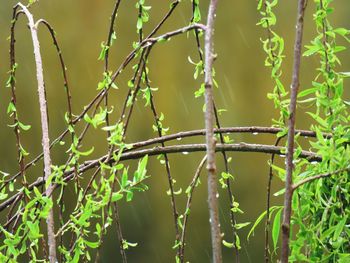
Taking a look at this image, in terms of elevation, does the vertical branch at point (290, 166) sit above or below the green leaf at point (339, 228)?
above

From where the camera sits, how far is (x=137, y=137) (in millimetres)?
5504

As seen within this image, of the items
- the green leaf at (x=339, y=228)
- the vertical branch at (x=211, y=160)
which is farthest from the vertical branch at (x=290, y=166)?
the green leaf at (x=339, y=228)

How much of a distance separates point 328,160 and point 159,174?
15.1ft

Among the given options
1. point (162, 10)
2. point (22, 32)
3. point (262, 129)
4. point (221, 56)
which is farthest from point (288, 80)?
point (262, 129)

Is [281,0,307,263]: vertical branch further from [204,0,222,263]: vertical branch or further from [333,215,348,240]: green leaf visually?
[333,215,348,240]: green leaf

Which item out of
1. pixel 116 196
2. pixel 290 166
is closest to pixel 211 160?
pixel 290 166

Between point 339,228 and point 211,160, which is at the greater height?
point 211,160

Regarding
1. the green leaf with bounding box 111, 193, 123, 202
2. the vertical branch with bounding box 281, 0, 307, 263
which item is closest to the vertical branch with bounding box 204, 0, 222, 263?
the vertical branch with bounding box 281, 0, 307, 263

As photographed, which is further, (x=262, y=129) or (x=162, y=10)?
(x=162, y=10)

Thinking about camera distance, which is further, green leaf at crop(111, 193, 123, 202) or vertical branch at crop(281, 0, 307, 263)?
green leaf at crop(111, 193, 123, 202)

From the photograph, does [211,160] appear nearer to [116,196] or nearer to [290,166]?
[290,166]

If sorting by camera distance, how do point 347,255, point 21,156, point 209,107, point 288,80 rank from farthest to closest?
point 288,80 < point 21,156 < point 347,255 < point 209,107

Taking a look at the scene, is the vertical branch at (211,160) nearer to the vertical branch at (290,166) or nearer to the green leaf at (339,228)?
the vertical branch at (290,166)

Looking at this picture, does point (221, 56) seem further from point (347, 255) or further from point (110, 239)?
point (347, 255)
